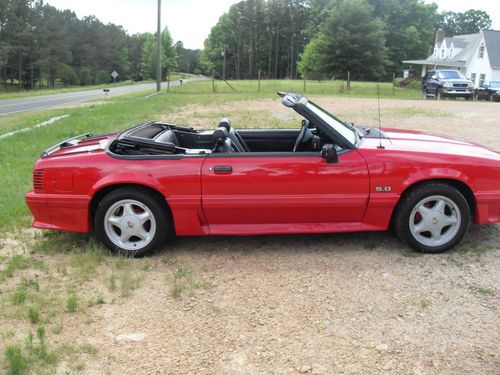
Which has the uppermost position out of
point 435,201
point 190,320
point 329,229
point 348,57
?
point 348,57

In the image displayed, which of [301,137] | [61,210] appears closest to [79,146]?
[61,210]

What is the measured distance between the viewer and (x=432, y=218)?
4.04 m

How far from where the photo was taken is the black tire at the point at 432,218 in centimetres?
397

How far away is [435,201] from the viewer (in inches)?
159

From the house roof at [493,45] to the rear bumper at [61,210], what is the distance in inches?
1820

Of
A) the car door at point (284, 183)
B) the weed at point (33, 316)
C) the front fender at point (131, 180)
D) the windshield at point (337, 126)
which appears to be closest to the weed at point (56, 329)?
the weed at point (33, 316)

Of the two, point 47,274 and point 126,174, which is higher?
point 126,174

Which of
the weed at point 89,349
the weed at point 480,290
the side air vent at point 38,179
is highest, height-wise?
the side air vent at point 38,179

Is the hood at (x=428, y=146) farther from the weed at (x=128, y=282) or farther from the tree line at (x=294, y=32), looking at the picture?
the tree line at (x=294, y=32)

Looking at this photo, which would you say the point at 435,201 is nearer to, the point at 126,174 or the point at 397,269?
the point at 397,269

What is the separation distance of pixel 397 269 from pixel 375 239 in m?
0.63

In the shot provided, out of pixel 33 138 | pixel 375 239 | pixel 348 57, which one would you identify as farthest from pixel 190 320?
pixel 348 57

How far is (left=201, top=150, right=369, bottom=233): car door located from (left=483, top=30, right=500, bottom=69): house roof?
4520 cm

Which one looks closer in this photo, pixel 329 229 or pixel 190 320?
pixel 190 320
